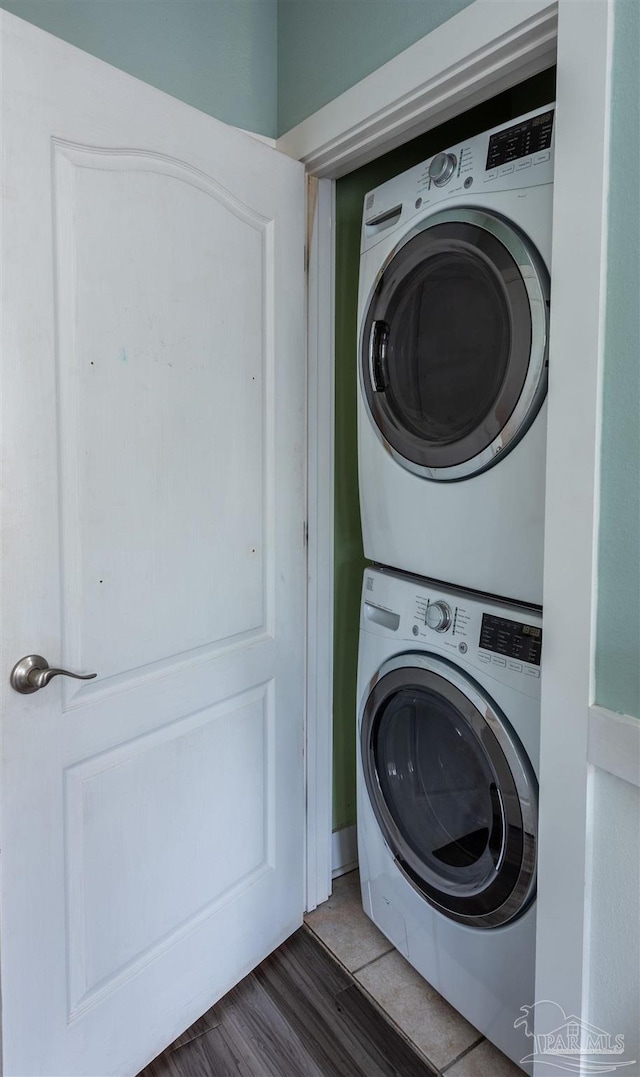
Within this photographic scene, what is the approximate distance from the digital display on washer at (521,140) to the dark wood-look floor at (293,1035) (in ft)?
6.17

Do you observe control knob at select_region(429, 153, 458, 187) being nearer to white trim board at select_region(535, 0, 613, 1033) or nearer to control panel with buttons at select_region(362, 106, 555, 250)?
control panel with buttons at select_region(362, 106, 555, 250)

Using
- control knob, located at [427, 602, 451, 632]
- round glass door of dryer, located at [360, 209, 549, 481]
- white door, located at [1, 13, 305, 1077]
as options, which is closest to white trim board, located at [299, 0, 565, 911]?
white door, located at [1, 13, 305, 1077]

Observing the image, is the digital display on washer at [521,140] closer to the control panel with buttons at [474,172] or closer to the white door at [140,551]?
the control panel with buttons at [474,172]

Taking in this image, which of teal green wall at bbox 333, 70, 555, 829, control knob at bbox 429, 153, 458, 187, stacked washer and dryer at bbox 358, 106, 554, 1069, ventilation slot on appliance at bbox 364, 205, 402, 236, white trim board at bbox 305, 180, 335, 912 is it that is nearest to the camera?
stacked washer and dryer at bbox 358, 106, 554, 1069

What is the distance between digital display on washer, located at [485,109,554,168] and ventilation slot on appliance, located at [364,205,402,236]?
0.27m

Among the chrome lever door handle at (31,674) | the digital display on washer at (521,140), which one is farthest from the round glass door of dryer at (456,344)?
the chrome lever door handle at (31,674)

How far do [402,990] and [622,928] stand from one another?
0.80 meters

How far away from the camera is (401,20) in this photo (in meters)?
1.31

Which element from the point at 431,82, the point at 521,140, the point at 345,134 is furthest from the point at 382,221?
the point at 521,140

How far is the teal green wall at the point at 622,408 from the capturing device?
916mm

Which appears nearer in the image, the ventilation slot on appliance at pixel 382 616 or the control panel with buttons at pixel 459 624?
the control panel with buttons at pixel 459 624

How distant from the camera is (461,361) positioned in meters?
1.33

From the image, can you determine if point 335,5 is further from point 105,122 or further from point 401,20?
point 105,122

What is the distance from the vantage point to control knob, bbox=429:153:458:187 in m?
1.30
